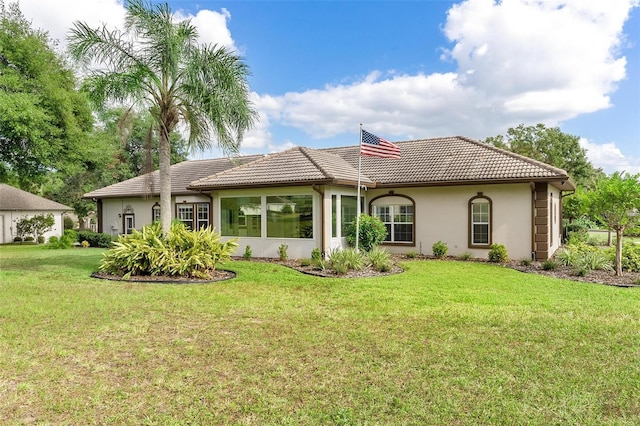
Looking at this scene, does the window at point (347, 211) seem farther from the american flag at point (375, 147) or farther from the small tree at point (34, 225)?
the small tree at point (34, 225)

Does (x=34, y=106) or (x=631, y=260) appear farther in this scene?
(x=34, y=106)

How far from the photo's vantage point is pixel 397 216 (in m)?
16.4

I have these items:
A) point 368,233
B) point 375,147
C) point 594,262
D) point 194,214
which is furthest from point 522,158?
point 194,214

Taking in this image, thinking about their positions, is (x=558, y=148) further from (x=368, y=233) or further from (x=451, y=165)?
(x=368, y=233)

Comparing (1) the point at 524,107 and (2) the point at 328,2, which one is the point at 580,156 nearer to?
(1) the point at 524,107

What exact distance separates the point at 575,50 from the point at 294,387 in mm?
13851

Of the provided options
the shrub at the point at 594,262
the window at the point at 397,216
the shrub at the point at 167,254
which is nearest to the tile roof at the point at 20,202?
the shrub at the point at 167,254

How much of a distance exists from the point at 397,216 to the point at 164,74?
394 inches

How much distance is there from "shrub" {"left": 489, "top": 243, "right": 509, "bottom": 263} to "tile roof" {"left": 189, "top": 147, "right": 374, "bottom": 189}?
16.6ft

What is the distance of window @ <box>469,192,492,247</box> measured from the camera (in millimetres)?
14719

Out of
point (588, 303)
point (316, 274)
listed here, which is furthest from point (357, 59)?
point (588, 303)

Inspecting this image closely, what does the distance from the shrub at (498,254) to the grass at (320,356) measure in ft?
15.7

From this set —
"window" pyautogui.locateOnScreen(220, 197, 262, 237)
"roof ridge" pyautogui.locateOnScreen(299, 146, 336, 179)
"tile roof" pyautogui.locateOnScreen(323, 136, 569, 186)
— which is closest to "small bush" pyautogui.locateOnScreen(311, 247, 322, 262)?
"roof ridge" pyautogui.locateOnScreen(299, 146, 336, 179)

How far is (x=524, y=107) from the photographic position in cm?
2262
